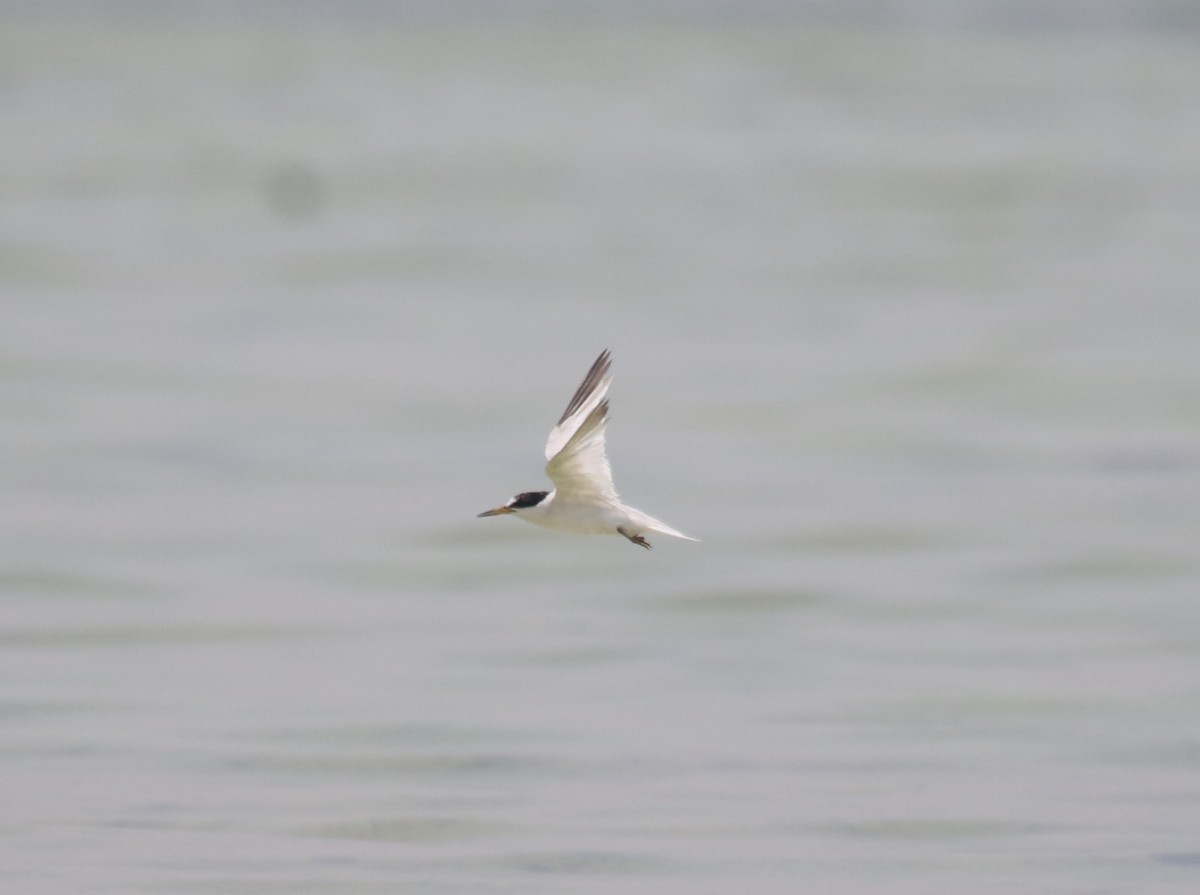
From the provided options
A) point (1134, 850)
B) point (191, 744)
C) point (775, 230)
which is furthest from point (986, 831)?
point (775, 230)

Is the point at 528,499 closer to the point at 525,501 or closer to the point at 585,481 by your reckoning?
the point at 525,501

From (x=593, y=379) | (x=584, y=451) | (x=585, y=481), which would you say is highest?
(x=593, y=379)

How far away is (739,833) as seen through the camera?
17031mm

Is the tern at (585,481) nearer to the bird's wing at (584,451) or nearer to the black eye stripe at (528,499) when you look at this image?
the bird's wing at (584,451)

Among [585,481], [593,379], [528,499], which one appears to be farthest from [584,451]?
[528,499]

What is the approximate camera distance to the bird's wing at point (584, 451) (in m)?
11.3

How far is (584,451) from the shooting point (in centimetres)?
1138

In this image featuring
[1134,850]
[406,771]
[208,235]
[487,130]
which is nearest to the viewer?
[1134,850]

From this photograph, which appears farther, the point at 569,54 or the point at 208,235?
the point at 569,54

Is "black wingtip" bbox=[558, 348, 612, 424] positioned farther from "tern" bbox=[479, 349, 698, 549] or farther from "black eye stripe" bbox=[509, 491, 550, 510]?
"black eye stripe" bbox=[509, 491, 550, 510]

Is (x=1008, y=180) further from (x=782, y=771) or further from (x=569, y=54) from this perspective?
(x=782, y=771)

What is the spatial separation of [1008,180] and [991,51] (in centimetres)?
1622

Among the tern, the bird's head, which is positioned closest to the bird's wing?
the tern

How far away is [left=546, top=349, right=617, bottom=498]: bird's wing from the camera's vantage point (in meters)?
11.3
